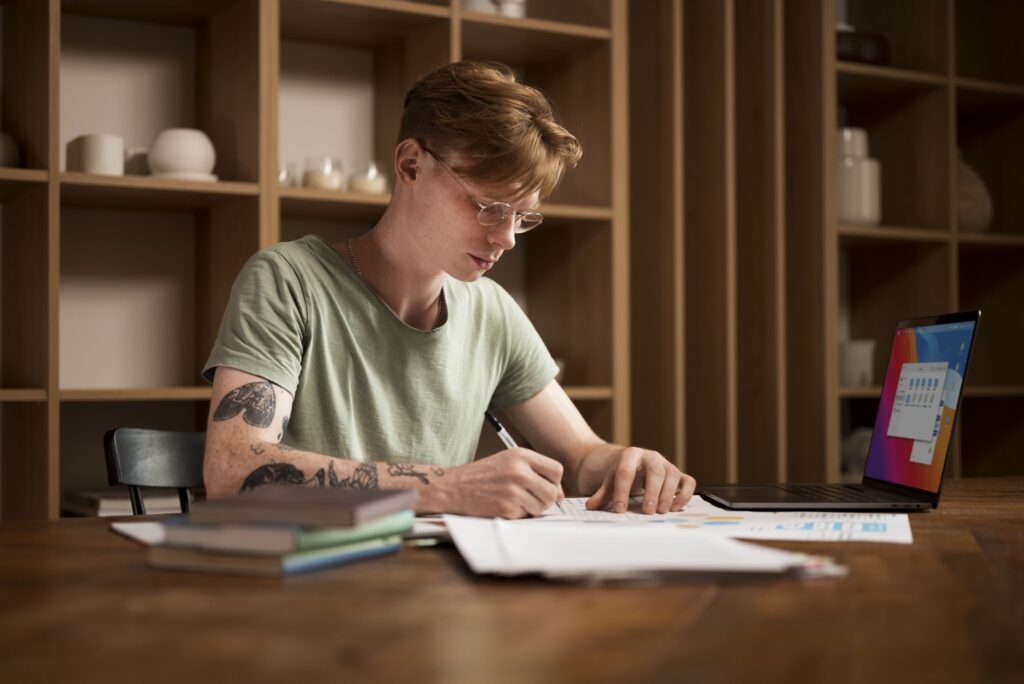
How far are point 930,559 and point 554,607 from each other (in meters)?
0.44

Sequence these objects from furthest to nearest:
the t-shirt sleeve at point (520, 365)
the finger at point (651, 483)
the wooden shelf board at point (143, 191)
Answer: the wooden shelf board at point (143, 191) < the t-shirt sleeve at point (520, 365) < the finger at point (651, 483)

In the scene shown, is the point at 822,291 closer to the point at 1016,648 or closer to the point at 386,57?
the point at 386,57

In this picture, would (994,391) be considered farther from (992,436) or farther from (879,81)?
(879,81)

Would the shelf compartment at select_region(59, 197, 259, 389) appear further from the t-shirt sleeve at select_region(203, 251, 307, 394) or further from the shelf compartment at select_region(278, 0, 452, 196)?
the t-shirt sleeve at select_region(203, 251, 307, 394)

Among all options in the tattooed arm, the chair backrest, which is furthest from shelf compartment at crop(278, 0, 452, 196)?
the tattooed arm

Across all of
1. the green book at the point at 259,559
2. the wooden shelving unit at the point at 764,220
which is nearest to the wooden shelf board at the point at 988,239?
the wooden shelving unit at the point at 764,220

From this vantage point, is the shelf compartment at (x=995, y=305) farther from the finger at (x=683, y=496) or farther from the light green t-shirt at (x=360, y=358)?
the finger at (x=683, y=496)

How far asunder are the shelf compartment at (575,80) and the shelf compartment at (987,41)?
1.67 metres

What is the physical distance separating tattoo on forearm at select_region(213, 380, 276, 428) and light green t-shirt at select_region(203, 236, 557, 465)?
0.21ft

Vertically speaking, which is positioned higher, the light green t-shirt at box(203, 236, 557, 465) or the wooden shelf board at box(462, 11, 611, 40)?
the wooden shelf board at box(462, 11, 611, 40)

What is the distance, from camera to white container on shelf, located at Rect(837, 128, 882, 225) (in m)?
3.59

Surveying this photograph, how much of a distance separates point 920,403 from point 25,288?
81.6 inches

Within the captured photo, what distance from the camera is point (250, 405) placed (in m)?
1.58

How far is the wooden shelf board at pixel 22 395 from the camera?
8.28 ft
